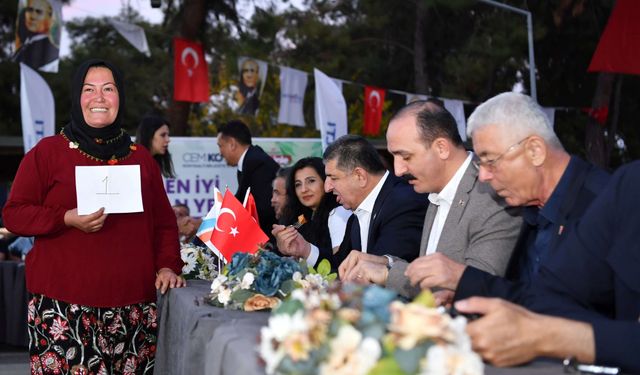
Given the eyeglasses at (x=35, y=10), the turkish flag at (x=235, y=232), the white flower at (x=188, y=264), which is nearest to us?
the turkish flag at (x=235, y=232)

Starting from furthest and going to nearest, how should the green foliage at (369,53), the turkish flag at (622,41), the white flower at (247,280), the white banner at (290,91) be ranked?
the green foliage at (369,53) < the white banner at (290,91) < the turkish flag at (622,41) < the white flower at (247,280)

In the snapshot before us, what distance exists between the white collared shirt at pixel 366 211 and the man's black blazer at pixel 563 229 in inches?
77.7

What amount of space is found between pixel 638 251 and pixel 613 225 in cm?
12

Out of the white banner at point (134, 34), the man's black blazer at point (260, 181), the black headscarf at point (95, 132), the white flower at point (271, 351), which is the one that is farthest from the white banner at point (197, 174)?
the white flower at point (271, 351)

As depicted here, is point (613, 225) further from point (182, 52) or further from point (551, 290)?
point (182, 52)

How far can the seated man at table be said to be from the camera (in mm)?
2211

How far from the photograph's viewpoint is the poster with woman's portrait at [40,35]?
51.4 feet

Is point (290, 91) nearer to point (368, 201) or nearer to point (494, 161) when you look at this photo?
point (368, 201)

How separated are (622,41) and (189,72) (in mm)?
8485

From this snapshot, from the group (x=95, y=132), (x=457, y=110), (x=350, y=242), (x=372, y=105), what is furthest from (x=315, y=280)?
(x=372, y=105)

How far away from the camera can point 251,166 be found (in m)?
8.31

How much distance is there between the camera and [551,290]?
2703 millimetres

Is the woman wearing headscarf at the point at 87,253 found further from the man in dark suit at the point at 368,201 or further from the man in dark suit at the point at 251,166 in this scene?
the man in dark suit at the point at 251,166

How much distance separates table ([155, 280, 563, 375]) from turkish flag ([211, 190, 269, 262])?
23cm
